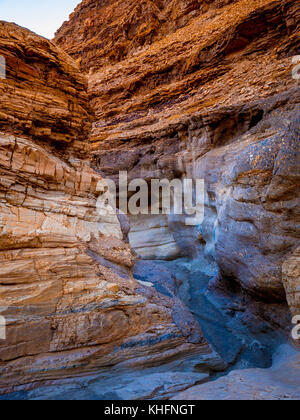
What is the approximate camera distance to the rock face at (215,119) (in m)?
6.17

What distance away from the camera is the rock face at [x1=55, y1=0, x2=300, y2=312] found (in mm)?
6172

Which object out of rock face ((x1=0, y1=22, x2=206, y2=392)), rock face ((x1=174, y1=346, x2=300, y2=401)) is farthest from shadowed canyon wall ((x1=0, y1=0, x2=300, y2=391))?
rock face ((x1=174, y1=346, x2=300, y2=401))

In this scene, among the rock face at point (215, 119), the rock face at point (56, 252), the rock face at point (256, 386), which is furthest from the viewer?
the rock face at point (215, 119)

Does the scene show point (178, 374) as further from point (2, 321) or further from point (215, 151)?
point (215, 151)

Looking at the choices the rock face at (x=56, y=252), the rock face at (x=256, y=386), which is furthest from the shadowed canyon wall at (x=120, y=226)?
the rock face at (x=256, y=386)

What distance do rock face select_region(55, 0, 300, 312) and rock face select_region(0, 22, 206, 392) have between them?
10.2 feet

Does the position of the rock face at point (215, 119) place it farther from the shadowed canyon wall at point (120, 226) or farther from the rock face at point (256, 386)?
the rock face at point (256, 386)

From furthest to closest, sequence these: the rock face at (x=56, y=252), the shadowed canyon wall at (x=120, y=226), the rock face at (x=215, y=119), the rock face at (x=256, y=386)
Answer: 1. the rock face at (x=215, y=119)
2. the shadowed canyon wall at (x=120, y=226)
3. the rock face at (x=56, y=252)
4. the rock face at (x=256, y=386)

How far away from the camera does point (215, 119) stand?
1077 cm

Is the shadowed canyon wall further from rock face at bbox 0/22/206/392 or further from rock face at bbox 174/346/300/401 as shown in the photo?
rock face at bbox 174/346/300/401

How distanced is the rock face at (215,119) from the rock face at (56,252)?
10.2ft

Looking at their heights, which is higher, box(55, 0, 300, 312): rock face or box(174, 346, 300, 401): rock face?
box(55, 0, 300, 312): rock face
